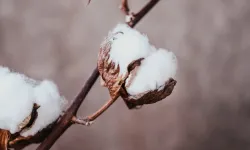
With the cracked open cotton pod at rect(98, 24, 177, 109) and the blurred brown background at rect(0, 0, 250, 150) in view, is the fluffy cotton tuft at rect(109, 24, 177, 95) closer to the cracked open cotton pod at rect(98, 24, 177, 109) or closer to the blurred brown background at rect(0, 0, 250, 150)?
the cracked open cotton pod at rect(98, 24, 177, 109)

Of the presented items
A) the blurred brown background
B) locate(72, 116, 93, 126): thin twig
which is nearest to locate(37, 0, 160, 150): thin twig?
locate(72, 116, 93, 126): thin twig

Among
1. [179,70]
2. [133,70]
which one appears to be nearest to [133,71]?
[133,70]

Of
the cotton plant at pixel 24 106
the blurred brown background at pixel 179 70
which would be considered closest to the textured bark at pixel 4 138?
the cotton plant at pixel 24 106

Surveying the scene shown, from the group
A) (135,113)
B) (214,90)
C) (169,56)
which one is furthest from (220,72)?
(169,56)

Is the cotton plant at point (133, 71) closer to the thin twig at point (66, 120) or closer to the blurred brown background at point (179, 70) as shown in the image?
the thin twig at point (66, 120)

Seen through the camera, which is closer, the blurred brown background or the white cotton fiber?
the white cotton fiber

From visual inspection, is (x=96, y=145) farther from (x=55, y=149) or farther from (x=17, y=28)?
(x=17, y=28)

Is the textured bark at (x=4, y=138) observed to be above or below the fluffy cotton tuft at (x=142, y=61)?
below
